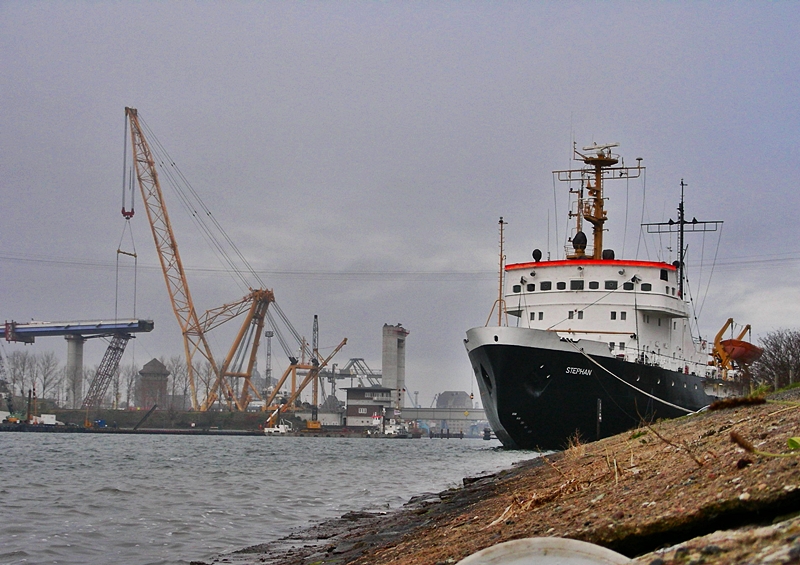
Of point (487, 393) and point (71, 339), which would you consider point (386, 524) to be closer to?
point (487, 393)

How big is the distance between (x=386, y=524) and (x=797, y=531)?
36.3 ft

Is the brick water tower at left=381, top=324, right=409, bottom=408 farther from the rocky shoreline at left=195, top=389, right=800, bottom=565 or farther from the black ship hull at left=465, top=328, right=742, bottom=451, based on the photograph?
the rocky shoreline at left=195, top=389, right=800, bottom=565

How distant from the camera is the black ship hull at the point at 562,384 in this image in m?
31.5

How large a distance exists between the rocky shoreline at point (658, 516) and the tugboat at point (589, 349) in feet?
58.1

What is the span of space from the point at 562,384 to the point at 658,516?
26516 mm

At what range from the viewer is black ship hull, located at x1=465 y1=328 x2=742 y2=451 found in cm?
3145

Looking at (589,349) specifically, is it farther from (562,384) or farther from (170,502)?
(170,502)

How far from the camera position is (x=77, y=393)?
135500mm

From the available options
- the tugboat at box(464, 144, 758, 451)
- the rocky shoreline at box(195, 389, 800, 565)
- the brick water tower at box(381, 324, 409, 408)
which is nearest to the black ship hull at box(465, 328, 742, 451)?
the tugboat at box(464, 144, 758, 451)

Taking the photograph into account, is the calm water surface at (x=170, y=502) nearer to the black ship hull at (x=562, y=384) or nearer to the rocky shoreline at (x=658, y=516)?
the rocky shoreline at (x=658, y=516)

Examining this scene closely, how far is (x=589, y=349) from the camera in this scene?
31562 millimetres

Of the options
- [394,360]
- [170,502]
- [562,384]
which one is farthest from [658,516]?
[394,360]

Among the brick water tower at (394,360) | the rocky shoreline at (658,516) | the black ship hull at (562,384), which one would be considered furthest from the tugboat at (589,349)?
the brick water tower at (394,360)

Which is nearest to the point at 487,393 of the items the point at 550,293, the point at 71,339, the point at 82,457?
the point at 550,293
